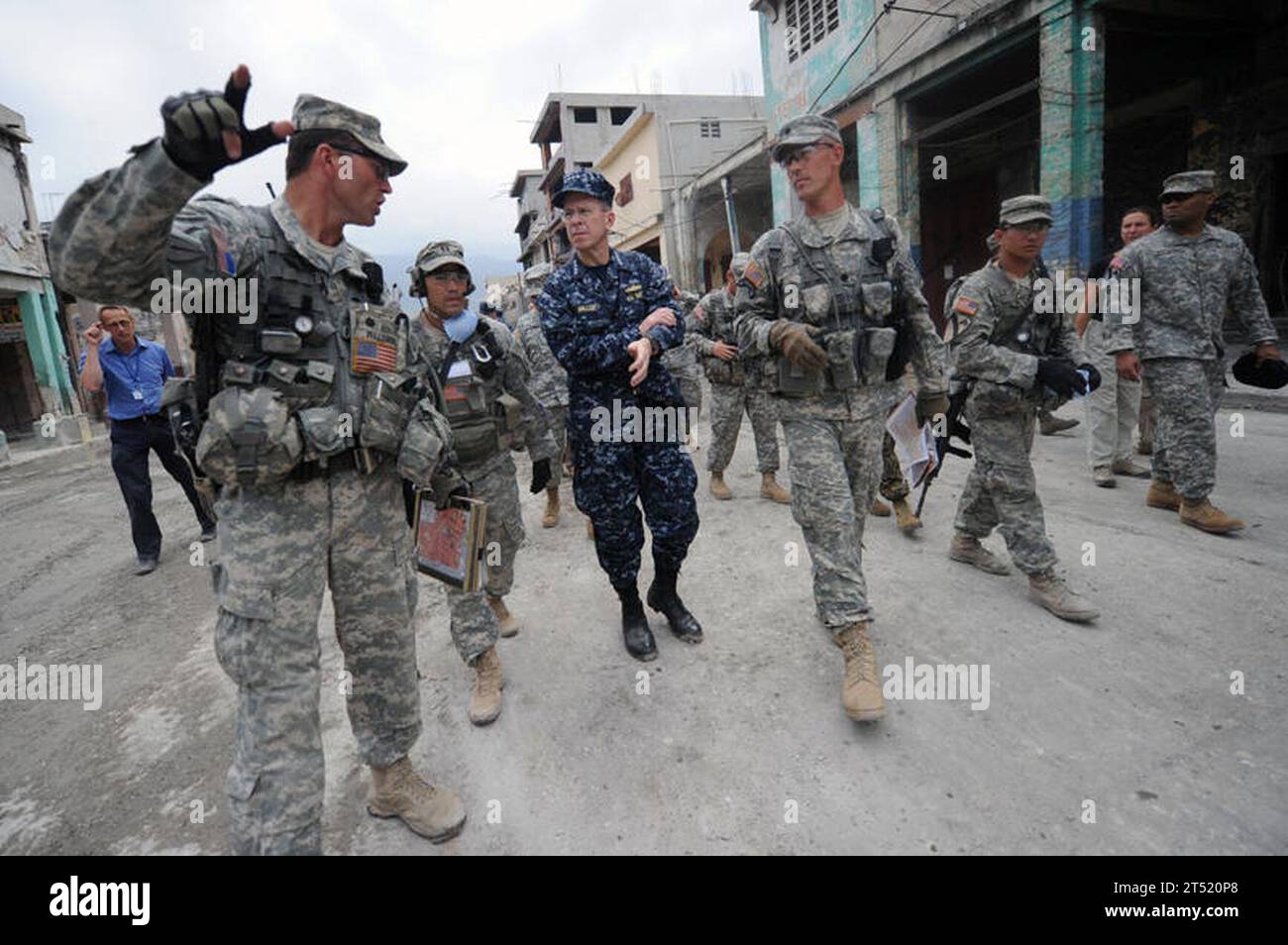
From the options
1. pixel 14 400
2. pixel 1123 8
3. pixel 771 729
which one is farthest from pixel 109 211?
pixel 14 400

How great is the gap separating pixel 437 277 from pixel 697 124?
21.8 meters

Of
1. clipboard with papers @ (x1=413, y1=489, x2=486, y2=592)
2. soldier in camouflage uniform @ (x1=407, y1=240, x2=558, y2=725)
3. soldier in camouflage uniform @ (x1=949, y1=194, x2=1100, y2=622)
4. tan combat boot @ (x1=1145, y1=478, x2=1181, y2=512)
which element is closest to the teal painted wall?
tan combat boot @ (x1=1145, y1=478, x2=1181, y2=512)

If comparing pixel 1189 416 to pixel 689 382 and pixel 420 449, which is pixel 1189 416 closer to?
pixel 689 382

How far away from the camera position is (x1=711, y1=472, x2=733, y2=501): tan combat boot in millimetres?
5340

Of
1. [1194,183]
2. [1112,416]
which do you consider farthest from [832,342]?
[1112,416]

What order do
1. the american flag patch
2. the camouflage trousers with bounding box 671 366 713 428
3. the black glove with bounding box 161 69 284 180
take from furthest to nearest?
the camouflage trousers with bounding box 671 366 713 428, the american flag patch, the black glove with bounding box 161 69 284 180

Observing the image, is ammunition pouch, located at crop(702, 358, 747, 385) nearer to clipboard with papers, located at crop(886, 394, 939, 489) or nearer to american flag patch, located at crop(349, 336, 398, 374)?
clipboard with papers, located at crop(886, 394, 939, 489)

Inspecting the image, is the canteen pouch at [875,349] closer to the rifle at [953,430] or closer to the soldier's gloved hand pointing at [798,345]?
the soldier's gloved hand pointing at [798,345]

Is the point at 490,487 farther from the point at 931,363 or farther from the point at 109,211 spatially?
the point at 931,363

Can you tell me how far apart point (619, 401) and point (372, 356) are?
123 centimetres

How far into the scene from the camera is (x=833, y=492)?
263 cm

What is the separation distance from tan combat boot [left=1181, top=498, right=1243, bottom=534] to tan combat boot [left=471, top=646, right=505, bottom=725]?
4010 mm

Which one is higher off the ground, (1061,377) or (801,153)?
(801,153)
